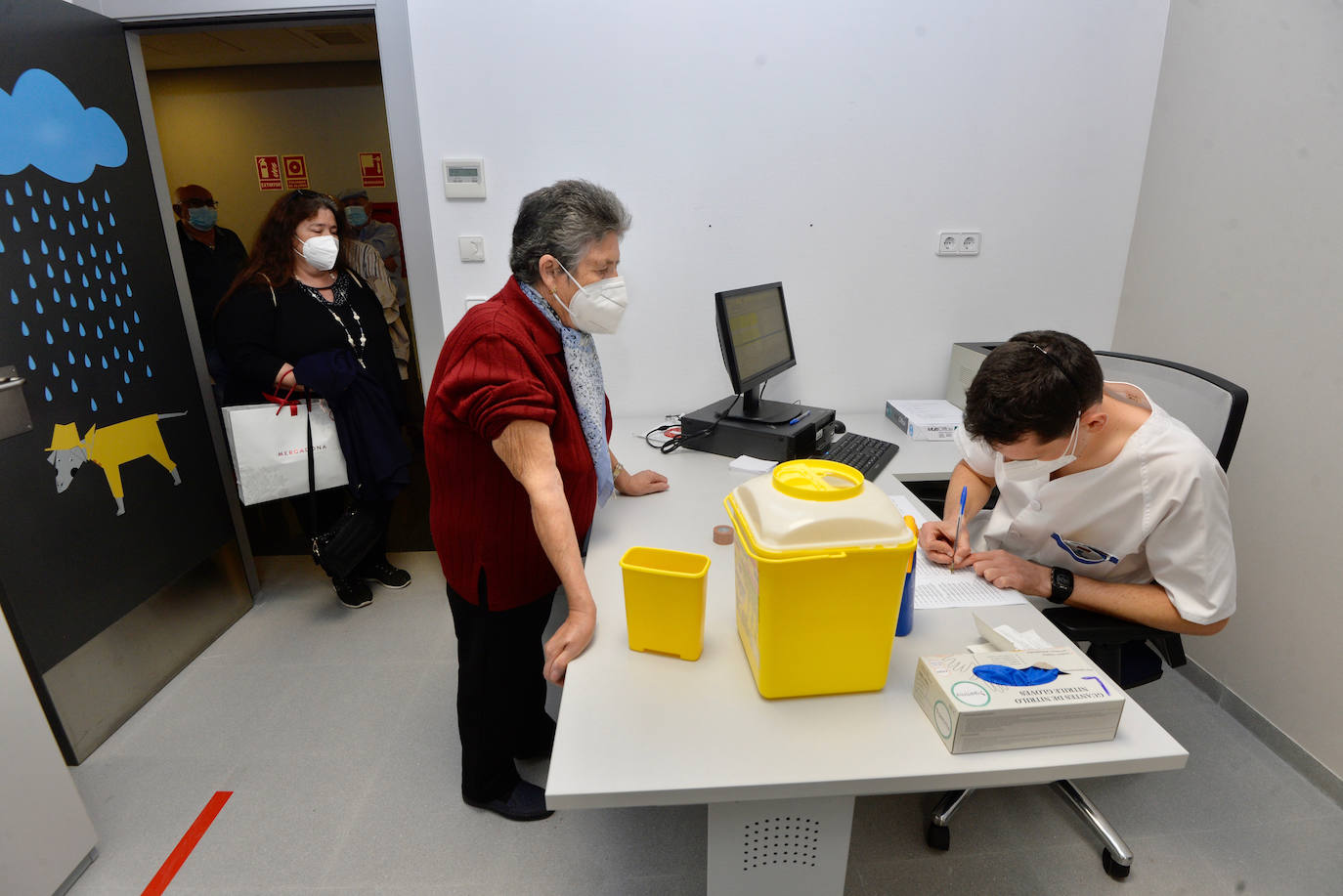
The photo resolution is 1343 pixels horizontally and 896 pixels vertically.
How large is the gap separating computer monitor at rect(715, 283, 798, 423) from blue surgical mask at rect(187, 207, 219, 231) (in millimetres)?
2663

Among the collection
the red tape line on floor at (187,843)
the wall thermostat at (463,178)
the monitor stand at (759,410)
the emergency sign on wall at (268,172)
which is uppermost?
the emergency sign on wall at (268,172)

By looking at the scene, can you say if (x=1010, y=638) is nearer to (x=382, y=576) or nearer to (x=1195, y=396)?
(x=1195, y=396)

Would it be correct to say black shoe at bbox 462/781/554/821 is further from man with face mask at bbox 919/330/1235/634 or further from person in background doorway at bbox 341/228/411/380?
person in background doorway at bbox 341/228/411/380

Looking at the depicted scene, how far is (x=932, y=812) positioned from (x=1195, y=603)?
2.71ft

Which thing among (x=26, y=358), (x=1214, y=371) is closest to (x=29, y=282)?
(x=26, y=358)

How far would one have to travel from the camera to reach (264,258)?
7.39ft

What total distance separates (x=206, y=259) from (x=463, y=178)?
167cm

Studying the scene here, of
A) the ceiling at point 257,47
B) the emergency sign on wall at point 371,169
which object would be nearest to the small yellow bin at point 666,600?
the ceiling at point 257,47

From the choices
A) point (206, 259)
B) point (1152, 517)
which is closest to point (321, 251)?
point (206, 259)

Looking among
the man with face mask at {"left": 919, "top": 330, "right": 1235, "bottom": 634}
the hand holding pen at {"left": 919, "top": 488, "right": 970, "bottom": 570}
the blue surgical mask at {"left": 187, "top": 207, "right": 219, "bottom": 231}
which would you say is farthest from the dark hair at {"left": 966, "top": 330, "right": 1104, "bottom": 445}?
the blue surgical mask at {"left": 187, "top": 207, "right": 219, "bottom": 231}

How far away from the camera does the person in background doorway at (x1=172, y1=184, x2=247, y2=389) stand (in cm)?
290

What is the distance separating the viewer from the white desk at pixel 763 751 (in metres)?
0.83

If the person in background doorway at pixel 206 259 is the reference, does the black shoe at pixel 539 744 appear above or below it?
below

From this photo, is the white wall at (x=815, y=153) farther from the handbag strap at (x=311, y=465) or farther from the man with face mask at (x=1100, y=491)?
the man with face mask at (x=1100, y=491)
